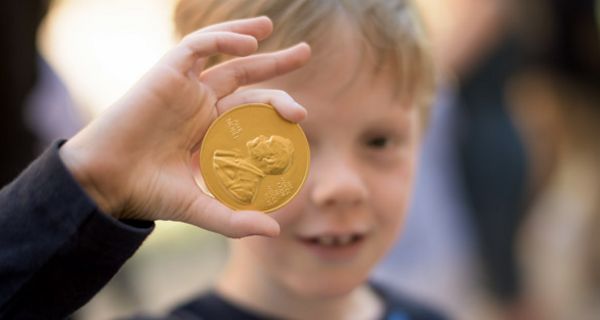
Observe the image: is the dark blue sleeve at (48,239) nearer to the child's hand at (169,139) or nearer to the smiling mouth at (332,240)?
the child's hand at (169,139)

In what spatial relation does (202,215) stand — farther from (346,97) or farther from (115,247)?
(346,97)

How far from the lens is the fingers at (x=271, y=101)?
87cm

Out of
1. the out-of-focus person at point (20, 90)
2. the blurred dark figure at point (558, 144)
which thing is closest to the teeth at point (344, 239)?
the out-of-focus person at point (20, 90)

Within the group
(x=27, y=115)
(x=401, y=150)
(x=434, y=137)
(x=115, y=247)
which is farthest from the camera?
(x=434, y=137)

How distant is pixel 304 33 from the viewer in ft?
3.43

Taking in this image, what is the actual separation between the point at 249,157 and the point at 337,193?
0.22m

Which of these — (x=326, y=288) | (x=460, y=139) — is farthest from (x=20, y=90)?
(x=460, y=139)

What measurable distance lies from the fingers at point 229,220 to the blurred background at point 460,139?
3.77 ft

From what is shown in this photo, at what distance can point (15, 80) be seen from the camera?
2.01 meters

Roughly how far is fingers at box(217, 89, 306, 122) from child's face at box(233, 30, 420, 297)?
0.41 feet

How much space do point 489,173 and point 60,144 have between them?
2.21 metres

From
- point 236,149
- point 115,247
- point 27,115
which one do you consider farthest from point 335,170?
point 27,115

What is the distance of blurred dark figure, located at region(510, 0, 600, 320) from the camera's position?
3.28 metres

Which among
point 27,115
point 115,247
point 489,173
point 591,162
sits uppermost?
point 115,247
